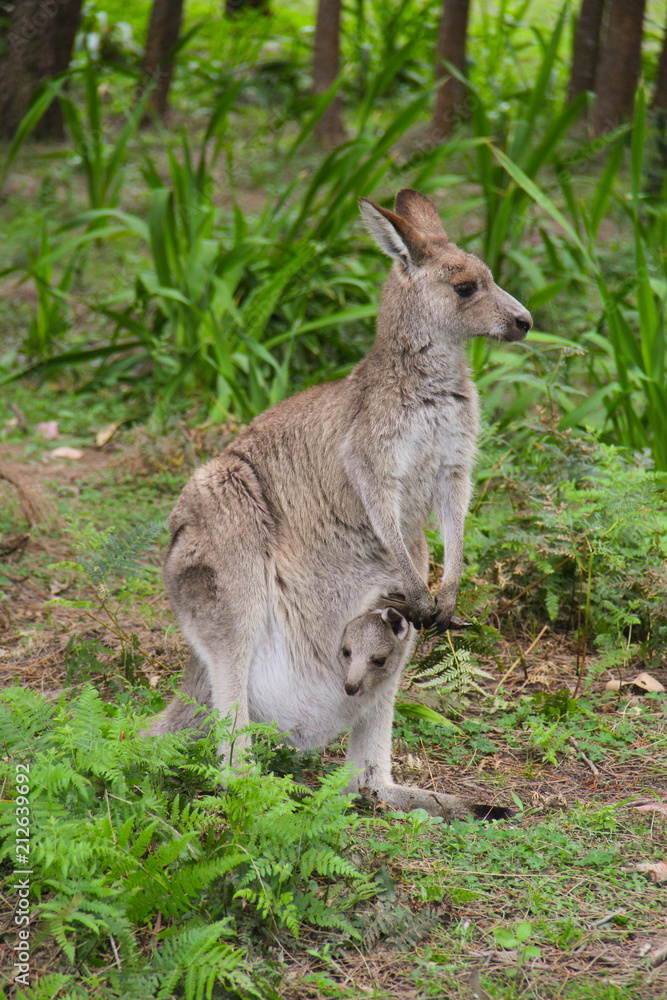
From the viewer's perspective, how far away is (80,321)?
733cm

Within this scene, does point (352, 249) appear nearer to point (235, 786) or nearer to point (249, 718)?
point (249, 718)

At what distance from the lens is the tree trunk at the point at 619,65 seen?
8.10m

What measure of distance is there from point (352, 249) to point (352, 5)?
33.0 ft

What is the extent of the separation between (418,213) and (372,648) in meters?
1.60

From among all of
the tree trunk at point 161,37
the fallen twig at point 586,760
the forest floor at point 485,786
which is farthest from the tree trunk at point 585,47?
the fallen twig at point 586,760

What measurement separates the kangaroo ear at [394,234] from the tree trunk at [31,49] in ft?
23.5

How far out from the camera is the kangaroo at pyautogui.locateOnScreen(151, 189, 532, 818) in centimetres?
291

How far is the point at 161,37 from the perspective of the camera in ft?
32.7

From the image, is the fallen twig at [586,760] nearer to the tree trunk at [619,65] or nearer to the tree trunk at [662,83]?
the tree trunk at [619,65]

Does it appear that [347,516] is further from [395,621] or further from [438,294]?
[438,294]

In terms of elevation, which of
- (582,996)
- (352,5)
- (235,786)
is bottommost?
(582,996)

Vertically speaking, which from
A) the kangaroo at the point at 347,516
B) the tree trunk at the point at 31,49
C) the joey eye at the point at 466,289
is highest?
the tree trunk at the point at 31,49

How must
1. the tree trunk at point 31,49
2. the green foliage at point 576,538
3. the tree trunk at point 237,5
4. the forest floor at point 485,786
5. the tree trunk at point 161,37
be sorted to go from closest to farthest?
the forest floor at point 485,786 < the green foliage at point 576,538 < the tree trunk at point 31,49 < the tree trunk at point 161,37 < the tree trunk at point 237,5

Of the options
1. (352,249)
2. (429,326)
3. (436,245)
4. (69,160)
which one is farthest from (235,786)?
(69,160)
